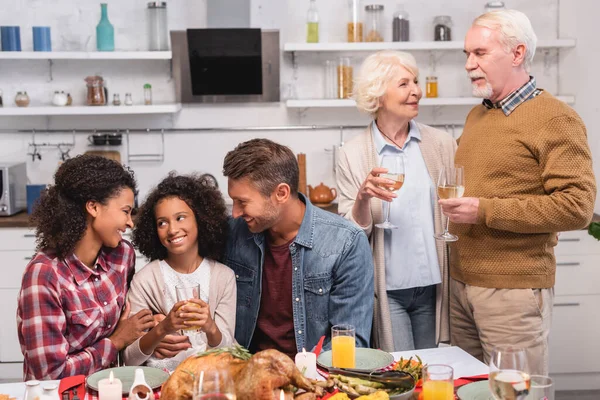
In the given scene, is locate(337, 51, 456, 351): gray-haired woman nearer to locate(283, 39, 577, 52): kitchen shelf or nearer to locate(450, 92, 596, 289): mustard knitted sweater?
locate(450, 92, 596, 289): mustard knitted sweater

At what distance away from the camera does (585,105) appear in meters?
4.98

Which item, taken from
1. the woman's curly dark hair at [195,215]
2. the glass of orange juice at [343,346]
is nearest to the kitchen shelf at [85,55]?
the woman's curly dark hair at [195,215]

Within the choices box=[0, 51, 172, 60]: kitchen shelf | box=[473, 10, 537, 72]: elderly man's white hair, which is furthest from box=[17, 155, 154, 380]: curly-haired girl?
box=[0, 51, 172, 60]: kitchen shelf

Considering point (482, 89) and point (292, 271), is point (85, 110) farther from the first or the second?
point (482, 89)

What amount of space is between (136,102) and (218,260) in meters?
2.68

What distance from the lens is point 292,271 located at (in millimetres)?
2695

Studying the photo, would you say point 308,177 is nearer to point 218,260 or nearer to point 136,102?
point 136,102

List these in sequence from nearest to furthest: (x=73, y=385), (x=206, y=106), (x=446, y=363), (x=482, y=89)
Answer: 1. (x=73, y=385)
2. (x=446, y=363)
3. (x=482, y=89)
4. (x=206, y=106)

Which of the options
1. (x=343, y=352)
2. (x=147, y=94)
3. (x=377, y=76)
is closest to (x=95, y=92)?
(x=147, y=94)

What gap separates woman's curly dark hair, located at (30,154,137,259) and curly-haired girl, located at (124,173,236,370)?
0.64 ft

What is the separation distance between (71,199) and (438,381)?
51.6 inches

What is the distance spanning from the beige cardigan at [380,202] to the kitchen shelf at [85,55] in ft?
7.00

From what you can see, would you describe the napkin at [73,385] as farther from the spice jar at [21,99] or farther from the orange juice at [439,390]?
the spice jar at [21,99]

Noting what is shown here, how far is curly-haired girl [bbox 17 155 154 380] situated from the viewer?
94.0 inches
